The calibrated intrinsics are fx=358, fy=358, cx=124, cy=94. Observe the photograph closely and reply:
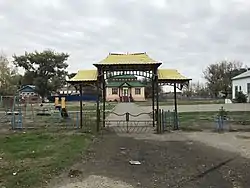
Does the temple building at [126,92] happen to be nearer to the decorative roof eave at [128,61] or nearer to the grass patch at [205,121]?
the grass patch at [205,121]

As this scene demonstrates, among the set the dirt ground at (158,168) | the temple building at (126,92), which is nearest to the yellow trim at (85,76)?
the dirt ground at (158,168)

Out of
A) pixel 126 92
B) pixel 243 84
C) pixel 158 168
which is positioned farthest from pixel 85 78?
pixel 126 92

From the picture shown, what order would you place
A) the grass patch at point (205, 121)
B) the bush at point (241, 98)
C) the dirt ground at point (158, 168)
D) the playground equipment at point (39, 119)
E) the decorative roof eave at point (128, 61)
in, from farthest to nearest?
the bush at point (241, 98), the grass patch at point (205, 121), the playground equipment at point (39, 119), the decorative roof eave at point (128, 61), the dirt ground at point (158, 168)

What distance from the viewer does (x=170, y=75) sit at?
1934 centimetres

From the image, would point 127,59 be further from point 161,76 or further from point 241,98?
point 241,98

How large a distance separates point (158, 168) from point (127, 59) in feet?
34.1

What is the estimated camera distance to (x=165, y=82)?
19.4 metres

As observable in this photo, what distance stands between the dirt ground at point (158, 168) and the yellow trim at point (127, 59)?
5.90m

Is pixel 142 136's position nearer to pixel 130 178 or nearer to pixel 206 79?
pixel 130 178

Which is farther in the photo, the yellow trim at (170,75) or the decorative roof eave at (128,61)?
the yellow trim at (170,75)

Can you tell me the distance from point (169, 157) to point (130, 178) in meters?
2.81

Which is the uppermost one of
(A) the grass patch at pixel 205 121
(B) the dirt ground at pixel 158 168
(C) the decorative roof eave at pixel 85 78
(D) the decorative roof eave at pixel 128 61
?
(D) the decorative roof eave at pixel 128 61

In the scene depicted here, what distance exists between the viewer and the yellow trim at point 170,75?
18938 millimetres

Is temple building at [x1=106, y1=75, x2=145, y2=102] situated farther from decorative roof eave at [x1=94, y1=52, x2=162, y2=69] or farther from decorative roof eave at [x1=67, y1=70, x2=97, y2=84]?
decorative roof eave at [x1=94, y1=52, x2=162, y2=69]
